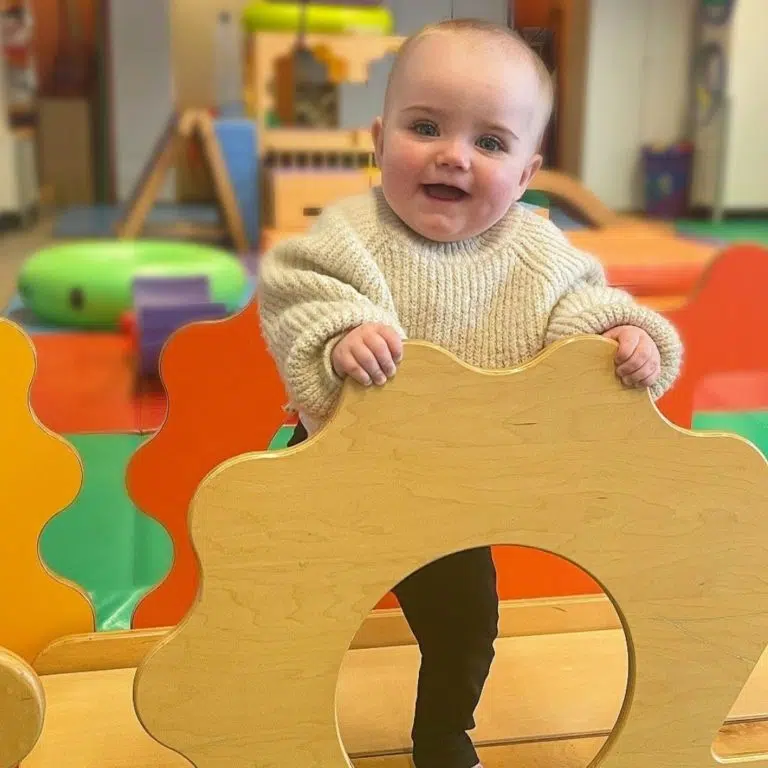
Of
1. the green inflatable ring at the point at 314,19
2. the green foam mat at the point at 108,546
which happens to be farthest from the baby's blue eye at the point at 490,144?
the green inflatable ring at the point at 314,19

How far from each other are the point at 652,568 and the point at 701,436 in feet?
0.34

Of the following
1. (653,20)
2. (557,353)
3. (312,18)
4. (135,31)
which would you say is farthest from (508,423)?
(135,31)

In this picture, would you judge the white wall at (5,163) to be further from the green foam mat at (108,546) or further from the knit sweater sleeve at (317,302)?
the knit sweater sleeve at (317,302)

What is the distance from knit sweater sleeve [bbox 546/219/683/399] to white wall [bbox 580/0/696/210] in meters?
3.51

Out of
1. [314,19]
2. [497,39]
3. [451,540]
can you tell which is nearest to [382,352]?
[451,540]

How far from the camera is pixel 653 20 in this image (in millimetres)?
4121

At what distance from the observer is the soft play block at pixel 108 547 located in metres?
1.21

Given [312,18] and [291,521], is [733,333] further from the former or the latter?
[312,18]

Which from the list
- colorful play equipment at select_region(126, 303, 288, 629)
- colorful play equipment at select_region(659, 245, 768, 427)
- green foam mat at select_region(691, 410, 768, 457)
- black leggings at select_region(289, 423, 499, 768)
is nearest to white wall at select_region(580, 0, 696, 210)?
green foam mat at select_region(691, 410, 768, 457)

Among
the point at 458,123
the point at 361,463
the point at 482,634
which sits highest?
the point at 458,123

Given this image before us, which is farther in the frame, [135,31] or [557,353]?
[135,31]

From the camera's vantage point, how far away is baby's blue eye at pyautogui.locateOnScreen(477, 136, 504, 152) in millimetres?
669

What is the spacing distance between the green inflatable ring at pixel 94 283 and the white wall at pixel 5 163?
58.2 inches

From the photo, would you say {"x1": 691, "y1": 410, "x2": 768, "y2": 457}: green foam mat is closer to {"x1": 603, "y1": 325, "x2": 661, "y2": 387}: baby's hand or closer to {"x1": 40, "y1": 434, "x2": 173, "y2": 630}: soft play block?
Answer: {"x1": 40, "y1": 434, "x2": 173, "y2": 630}: soft play block
